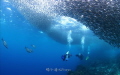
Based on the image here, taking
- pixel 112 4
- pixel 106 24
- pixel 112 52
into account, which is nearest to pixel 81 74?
pixel 106 24

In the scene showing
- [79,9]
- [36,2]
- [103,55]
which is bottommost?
[79,9]

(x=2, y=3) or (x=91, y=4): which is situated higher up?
(x=2, y=3)

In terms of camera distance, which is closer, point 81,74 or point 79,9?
point 79,9

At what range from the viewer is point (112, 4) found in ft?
26.6

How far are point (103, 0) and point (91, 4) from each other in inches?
40.7

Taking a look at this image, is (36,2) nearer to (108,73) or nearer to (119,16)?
(119,16)

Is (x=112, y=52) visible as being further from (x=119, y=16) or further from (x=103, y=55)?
(x=119, y=16)

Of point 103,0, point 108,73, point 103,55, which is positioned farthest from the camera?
point 103,55

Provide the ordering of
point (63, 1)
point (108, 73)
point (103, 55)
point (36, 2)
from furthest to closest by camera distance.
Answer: point (103, 55)
point (108, 73)
point (36, 2)
point (63, 1)

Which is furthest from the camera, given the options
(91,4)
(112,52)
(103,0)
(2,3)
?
(112,52)

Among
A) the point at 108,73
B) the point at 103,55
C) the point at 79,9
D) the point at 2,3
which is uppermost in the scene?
the point at 103,55

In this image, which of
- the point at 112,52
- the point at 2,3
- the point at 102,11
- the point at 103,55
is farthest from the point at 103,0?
the point at 112,52

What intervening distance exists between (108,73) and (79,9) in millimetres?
12455

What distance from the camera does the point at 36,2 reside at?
12578mm
